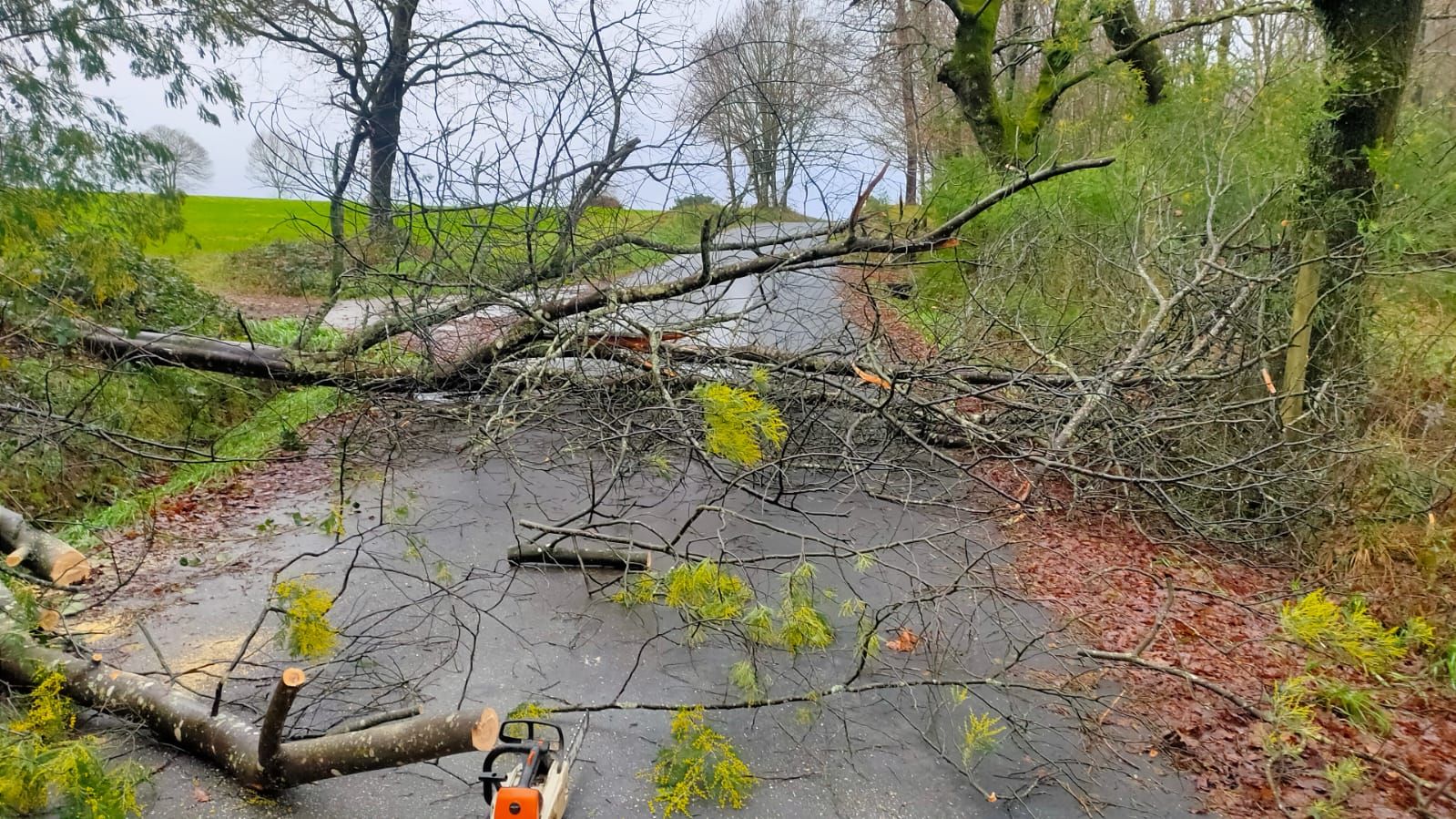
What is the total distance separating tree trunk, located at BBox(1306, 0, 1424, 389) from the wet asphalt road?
277cm

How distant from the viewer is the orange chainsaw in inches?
83.0

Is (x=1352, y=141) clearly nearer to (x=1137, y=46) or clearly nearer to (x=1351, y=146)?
(x=1351, y=146)

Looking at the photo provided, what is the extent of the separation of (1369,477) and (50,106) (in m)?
8.82

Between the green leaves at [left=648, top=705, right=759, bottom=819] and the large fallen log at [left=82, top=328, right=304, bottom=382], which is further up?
the large fallen log at [left=82, top=328, right=304, bottom=382]

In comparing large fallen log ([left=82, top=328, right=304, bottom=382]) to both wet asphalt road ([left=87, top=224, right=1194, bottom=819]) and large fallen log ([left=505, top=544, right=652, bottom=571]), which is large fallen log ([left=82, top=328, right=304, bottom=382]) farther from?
large fallen log ([left=505, top=544, right=652, bottom=571])

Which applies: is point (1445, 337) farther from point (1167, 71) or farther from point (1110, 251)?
point (1167, 71)

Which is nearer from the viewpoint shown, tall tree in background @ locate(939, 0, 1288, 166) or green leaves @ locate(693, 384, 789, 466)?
green leaves @ locate(693, 384, 789, 466)

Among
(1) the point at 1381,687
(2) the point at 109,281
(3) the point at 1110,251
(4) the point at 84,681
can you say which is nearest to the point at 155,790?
(4) the point at 84,681

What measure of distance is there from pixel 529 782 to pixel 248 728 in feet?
4.02

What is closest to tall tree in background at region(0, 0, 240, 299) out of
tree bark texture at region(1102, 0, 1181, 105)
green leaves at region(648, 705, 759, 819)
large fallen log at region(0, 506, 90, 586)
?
large fallen log at region(0, 506, 90, 586)

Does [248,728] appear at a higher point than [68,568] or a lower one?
lower

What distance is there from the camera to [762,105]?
5047 millimetres

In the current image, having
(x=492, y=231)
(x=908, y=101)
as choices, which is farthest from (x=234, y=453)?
(x=908, y=101)

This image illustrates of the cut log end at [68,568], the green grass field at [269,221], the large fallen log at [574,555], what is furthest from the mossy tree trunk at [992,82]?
the cut log end at [68,568]
